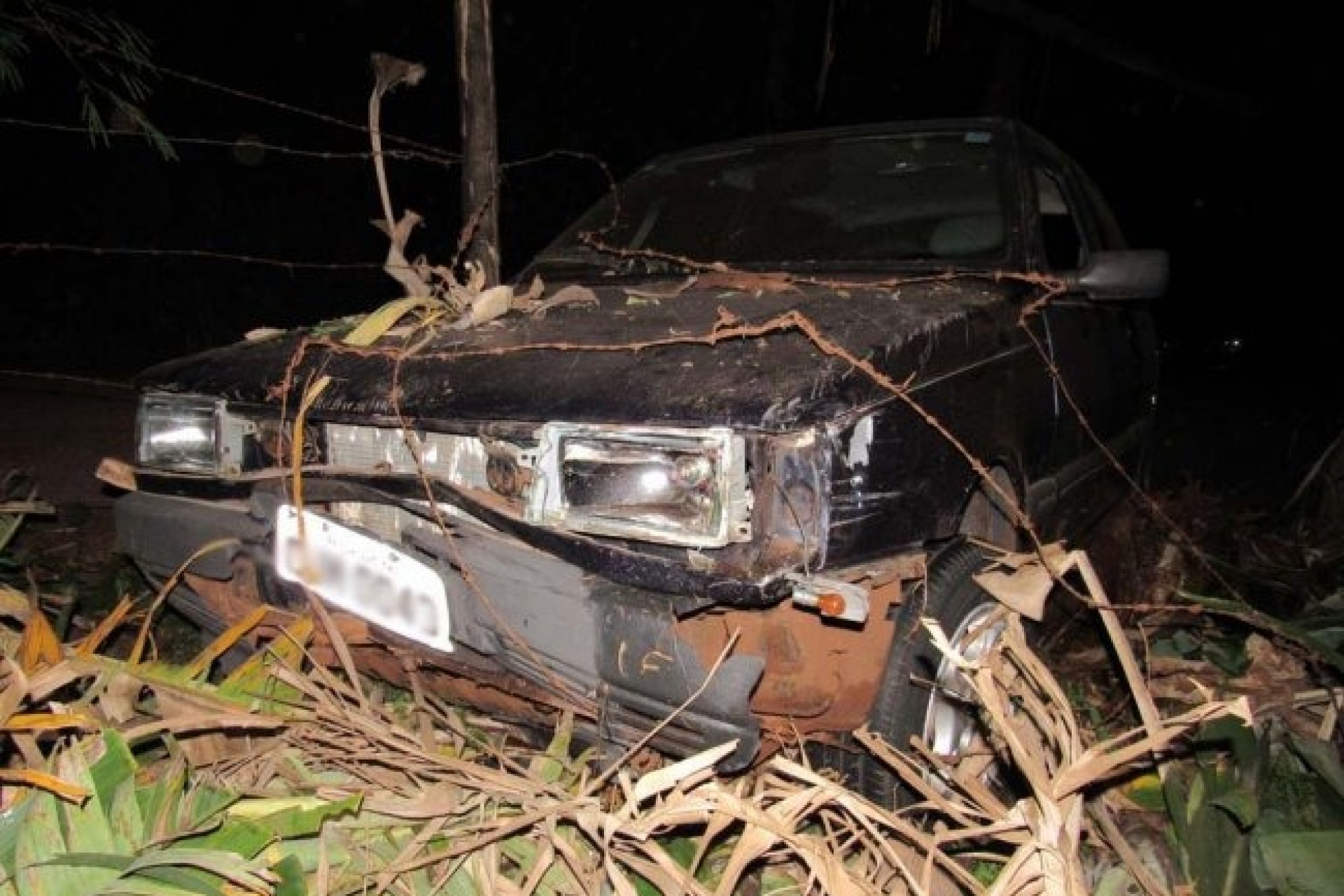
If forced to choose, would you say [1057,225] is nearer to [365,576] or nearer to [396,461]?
[396,461]

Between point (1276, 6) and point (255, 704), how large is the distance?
14.8 metres

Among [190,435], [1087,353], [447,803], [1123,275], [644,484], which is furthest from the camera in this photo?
[1087,353]

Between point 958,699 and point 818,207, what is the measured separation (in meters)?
1.52

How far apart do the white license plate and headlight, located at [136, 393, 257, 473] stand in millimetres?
355

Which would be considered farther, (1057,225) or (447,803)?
(1057,225)

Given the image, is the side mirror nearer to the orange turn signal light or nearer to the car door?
the car door

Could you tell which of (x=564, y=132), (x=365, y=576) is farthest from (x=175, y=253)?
(x=564, y=132)

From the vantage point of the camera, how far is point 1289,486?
18.3 ft

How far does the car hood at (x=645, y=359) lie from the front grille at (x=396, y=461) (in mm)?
68

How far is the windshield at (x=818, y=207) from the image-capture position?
8.48 ft

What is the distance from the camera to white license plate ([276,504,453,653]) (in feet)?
5.78

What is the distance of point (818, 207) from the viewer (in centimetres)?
278

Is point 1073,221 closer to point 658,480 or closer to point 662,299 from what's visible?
point 662,299

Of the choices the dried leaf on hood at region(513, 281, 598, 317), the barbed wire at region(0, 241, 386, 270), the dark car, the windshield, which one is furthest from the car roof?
the barbed wire at region(0, 241, 386, 270)
